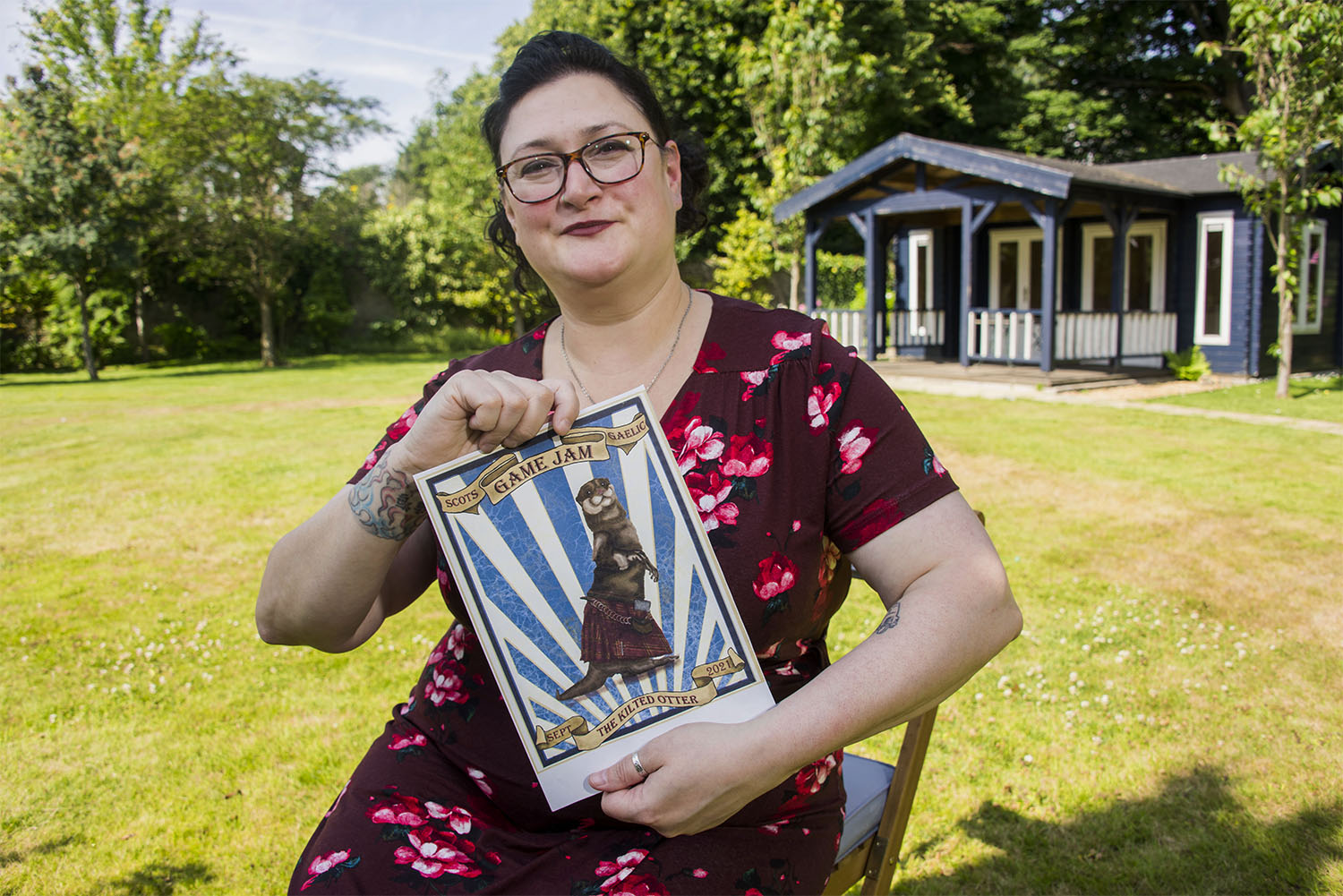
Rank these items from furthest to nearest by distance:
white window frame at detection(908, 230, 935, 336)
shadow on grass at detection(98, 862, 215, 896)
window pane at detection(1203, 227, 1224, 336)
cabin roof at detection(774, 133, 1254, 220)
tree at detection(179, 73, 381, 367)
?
tree at detection(179, 73, 381, 367)
white window frame at detection(908, 230, 935, 336)
window pane at detection(1203, 227, 1224, 336)
cabin roof at detection(774, 133, 1254, 220)
shadow on grass at detection(98, 862, 215, 896)

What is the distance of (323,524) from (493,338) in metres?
30.4

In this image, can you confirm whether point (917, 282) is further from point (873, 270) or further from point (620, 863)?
point (620, 863)

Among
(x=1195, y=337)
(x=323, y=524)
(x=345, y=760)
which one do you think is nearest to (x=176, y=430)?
(x=345, y=760)

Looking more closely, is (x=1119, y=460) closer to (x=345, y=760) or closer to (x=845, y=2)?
(x=345, y=760)

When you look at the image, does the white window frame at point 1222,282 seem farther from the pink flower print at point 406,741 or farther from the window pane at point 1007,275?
the pink flower print at point 406,741

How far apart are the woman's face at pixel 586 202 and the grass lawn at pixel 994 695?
209 cm

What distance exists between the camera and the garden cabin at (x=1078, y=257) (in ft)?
47.6

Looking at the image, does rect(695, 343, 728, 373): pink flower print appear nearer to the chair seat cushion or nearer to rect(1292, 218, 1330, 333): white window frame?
the chair seat cushion

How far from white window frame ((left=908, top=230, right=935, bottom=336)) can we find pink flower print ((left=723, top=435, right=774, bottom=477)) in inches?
702

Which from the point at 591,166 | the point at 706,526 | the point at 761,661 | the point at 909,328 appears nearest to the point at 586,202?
the point at 591,166

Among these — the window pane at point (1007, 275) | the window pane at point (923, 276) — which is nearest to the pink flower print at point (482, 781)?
the window pane at point (1007, 275)

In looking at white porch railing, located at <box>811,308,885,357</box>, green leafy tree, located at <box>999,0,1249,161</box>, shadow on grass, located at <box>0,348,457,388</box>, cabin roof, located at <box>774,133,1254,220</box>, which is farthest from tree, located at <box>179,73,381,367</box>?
green leafy tree, located at <box>999,0,1249,161</box>

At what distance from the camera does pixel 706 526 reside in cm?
154

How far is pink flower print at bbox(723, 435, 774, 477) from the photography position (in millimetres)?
1555
